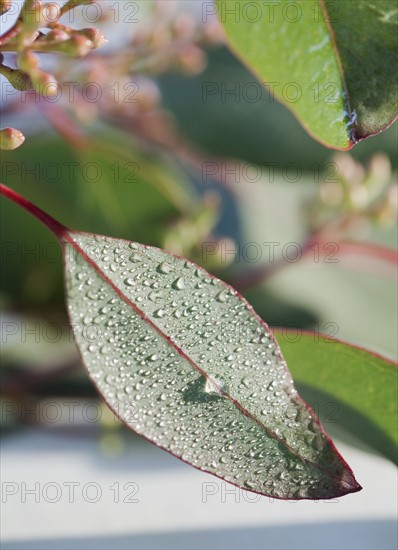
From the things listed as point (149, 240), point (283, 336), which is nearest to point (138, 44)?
point (149, 240)

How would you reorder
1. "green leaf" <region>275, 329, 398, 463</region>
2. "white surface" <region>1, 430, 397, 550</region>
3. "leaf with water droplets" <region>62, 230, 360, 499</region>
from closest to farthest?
"leaf with water droplets" <region>62, 230, 360, 499</region>
"green leaf" <region>275, 329, 398, 463</region>
"white surface" <region>1, 430, 397, 550</region>

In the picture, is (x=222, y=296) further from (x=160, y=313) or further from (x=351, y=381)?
(x=351, y=381)

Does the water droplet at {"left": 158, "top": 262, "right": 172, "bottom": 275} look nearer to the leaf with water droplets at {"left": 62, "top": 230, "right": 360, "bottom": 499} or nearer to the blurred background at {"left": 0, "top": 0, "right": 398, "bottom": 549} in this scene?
the leaf with water droplets at {"left": 62, "top": 230, "right": 360, "bottom": 499}

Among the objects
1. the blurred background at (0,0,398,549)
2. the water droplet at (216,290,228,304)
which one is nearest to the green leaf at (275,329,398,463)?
the water droplet at (216,290,228,304)

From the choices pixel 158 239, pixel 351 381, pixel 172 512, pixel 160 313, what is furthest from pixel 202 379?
pixel 158 239

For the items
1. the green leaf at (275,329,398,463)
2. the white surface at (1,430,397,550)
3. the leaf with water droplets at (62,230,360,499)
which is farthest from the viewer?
the white surface at (1,430,397,550)

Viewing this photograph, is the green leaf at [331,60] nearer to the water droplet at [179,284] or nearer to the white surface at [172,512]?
the water droplet at [179,284]

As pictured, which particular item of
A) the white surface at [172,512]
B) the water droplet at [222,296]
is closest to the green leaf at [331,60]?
the water droplet at [222,296]
